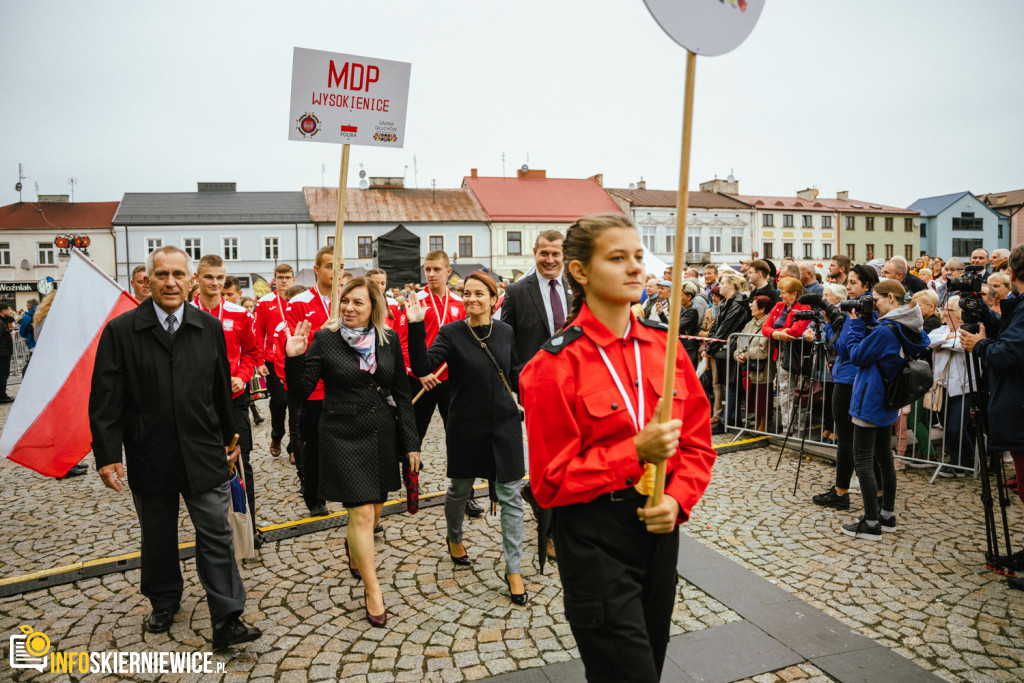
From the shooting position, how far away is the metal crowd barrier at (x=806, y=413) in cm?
670

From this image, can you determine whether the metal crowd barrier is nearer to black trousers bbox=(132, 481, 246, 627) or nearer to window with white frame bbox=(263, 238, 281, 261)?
black trousers bbox=(132, 481, 246, 627)

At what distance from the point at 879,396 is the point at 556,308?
2.65 metres

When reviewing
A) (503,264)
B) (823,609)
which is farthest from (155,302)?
(503,264)

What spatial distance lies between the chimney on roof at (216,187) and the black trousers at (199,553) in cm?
5342

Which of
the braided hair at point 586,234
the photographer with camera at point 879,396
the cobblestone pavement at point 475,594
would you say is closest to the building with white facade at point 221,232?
the cobblestone pavement at point 475,594

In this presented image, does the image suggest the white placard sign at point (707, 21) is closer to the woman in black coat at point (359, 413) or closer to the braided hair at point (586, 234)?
the braided hair at point (586, 234)

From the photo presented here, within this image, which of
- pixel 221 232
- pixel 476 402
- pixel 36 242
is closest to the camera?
pixel 476 402

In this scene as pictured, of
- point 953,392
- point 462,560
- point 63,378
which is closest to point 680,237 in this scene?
point 462,560

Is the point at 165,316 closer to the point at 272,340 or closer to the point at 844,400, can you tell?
the point at 272,340

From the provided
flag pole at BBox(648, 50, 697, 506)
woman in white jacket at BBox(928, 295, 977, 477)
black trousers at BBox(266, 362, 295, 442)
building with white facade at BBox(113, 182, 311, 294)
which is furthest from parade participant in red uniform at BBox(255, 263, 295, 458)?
building with white facade at BBox(113, 182, 311, 294)

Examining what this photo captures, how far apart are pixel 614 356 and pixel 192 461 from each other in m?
2.72

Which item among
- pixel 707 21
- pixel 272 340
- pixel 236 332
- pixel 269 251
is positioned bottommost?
pixel 272 340

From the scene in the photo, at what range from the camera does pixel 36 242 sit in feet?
166

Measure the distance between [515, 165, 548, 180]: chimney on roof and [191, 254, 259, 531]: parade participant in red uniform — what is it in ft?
166
